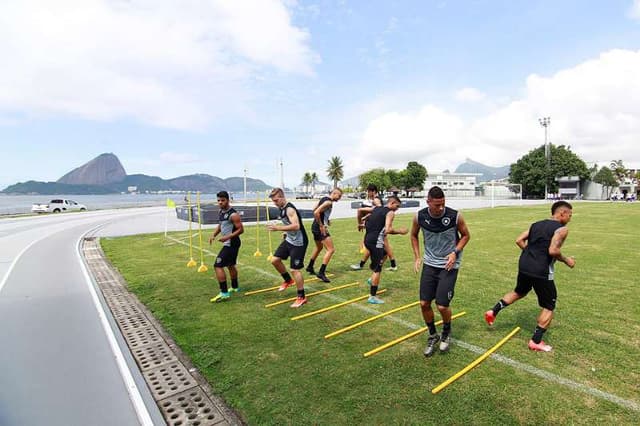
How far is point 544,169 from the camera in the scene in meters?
64.2

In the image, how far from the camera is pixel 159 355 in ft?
13.9

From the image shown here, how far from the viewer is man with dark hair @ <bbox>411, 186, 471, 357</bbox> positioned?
154 inches

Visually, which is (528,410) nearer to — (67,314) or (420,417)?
(420,417)

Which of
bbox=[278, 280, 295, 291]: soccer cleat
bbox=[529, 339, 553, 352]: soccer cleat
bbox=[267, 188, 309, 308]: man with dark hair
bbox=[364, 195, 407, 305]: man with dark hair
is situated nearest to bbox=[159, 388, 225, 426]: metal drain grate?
bbox=[267, 188, 309, 308]: man with dark hair

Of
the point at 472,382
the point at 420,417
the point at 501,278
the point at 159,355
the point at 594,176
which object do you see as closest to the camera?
the point at 420,417

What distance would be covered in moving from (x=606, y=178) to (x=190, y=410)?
82.4 meters

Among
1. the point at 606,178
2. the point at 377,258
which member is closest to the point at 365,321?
the point at 377,258

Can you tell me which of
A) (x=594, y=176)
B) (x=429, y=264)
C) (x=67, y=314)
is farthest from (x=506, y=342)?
(x=594, y=176)

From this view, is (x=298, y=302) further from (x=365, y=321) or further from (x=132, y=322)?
(x=132, y=322)

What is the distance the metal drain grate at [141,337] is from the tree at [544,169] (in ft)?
245

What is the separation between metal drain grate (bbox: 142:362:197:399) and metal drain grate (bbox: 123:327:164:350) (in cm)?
82

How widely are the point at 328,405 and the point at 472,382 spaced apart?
1.52m

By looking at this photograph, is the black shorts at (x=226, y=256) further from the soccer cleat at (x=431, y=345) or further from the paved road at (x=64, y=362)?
the soccer cleat at (x=431, y=345)

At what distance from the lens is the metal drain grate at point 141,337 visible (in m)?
4.58
